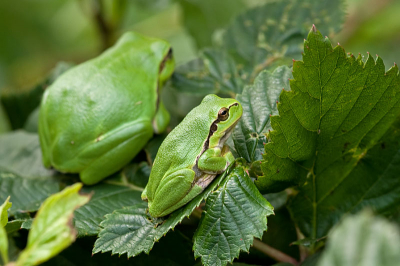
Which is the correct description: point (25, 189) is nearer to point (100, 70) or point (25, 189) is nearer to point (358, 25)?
point (100, 70)

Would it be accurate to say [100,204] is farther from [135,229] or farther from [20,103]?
[20,103]

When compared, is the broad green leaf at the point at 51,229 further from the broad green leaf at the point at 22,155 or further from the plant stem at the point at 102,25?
the plant stem at the point at 102,25

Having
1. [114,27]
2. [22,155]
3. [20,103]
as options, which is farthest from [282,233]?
[114,27]

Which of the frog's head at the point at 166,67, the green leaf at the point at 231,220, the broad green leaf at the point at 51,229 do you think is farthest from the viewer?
the frog's head at the point at 166,67

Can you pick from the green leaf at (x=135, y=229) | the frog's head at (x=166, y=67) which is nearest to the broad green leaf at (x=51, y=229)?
the green leaf at (x=135, y=229)

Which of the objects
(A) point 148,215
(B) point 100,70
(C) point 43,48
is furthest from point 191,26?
(C) point 43,48
